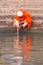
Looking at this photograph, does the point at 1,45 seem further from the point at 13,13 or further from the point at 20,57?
the point at 13,13

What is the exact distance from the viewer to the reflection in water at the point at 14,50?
30.4 feet

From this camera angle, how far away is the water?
9.11 metres

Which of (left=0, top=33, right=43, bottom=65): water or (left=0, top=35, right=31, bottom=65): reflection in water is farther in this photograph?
(left=0, top=35, right=31, bottom=65): reflection in water

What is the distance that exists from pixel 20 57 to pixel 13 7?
7.39m

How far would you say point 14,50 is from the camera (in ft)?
36.3

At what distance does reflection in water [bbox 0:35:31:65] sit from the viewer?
927cm

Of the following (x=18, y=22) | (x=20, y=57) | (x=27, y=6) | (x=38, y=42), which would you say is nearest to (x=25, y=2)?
(x=27, y=6)

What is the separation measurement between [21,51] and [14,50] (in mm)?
325

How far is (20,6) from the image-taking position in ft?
55.6

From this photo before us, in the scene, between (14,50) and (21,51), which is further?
(14,50)

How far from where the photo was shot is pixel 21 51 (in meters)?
10.8

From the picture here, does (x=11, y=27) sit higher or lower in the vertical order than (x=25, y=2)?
lower

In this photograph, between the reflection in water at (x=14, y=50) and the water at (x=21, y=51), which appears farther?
the reflection in water at (x=14, y=50)

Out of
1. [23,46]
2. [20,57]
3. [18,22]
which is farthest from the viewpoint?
[18,22]
